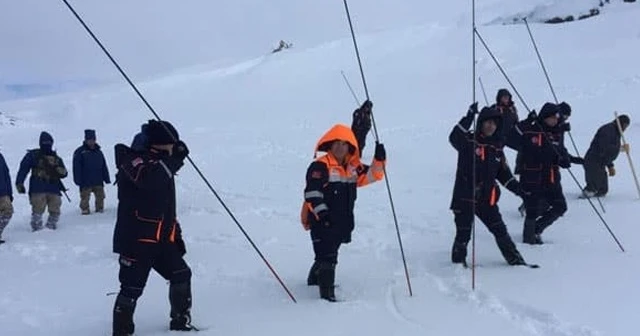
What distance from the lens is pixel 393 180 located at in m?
14.6

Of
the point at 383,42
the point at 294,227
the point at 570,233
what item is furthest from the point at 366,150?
the point at 383,42

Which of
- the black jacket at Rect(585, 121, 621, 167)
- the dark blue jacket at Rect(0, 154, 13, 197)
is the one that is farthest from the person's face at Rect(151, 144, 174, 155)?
the black jacket at Rect(585, 121, 621, 167)

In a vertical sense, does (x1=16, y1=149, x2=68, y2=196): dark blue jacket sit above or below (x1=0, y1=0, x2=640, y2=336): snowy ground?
above

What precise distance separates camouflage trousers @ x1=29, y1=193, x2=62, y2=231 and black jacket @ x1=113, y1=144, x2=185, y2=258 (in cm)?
668

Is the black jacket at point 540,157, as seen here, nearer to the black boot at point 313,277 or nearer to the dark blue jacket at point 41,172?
the black boot at point 313,277

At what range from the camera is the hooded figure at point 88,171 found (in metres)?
12.5

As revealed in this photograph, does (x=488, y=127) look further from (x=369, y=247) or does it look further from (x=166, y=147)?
(x=166, y=147)

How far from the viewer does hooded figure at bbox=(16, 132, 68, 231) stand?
1140 centimetres

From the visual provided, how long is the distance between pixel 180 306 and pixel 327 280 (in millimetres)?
1485

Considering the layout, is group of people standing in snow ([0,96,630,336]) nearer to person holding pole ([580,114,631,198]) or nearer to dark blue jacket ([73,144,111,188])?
person holding pole ([580,114,631,198])

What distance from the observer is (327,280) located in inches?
256

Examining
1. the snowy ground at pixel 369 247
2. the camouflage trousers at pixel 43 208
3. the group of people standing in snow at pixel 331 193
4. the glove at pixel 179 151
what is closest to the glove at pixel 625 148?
the snowy ground at pixel 369 247

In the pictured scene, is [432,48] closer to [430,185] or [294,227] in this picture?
[430,185]

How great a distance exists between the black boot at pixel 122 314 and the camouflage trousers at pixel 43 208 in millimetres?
6664
